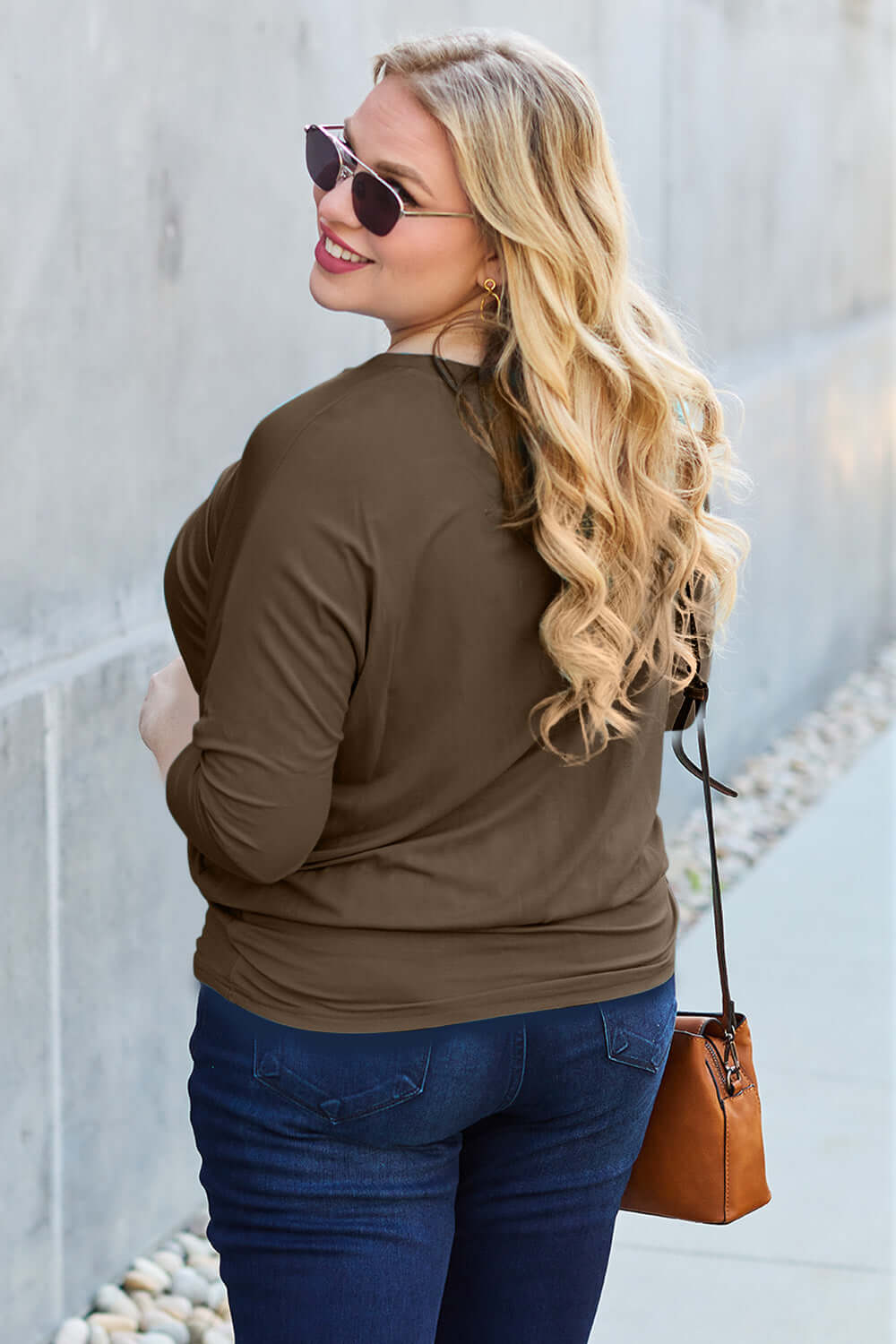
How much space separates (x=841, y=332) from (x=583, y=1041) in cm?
723

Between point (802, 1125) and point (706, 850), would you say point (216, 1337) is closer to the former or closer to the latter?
point (802, 1125)

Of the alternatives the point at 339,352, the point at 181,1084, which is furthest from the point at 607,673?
the point at 339,352

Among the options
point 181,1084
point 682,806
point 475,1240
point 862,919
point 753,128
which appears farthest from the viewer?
point 753,128

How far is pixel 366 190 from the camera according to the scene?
154 centimetres

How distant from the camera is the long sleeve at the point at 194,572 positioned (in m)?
1.55

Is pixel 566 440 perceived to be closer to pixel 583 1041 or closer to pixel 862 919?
pixel 583 1041

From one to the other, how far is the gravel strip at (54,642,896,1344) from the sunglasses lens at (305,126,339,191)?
6.03 ft

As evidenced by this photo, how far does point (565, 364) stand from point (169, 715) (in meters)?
0.52

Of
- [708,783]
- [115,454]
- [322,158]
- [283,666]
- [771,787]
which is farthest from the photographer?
[771,787]

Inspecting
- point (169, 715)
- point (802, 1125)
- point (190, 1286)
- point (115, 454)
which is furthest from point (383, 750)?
point (802, 1125)

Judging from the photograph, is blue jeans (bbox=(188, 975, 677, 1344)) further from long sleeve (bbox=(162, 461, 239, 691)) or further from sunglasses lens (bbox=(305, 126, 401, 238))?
sunglasses lens (bbox=(305, 126, 401, 238))

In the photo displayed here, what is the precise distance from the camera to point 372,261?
5.17 feet

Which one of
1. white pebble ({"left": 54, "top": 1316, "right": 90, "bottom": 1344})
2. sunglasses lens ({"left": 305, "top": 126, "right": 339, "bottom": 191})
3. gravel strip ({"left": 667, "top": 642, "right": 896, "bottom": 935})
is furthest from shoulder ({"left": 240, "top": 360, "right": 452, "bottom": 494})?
gravel strip ({"left": 667, "top": 642, "right": 896, "bottom": 935})

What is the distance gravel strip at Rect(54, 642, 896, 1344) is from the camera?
3074 millimetres
